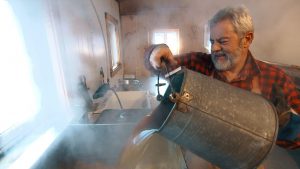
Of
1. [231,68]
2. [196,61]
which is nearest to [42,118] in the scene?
[196,61]

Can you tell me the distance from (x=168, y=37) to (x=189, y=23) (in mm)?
569

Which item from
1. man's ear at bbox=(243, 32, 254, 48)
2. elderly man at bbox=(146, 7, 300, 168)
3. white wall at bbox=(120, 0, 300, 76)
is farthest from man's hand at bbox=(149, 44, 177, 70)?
white wall at bbox=(120, 0, 300, 76)

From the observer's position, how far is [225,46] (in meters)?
1.01

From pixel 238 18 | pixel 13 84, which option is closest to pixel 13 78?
pixel 13 84

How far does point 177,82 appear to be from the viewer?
2.51 ft

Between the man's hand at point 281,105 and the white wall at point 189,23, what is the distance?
282cm

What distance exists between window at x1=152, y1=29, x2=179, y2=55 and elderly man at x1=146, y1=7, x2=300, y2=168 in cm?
336

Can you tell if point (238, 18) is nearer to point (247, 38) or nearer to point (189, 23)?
point (247, 38)

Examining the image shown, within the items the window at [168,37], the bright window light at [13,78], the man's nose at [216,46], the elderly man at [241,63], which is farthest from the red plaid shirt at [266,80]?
the window at [168,37]

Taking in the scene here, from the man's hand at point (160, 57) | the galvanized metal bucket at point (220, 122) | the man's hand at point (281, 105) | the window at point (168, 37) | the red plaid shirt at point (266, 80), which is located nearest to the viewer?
the galvanized metal bucket at point (220, 122)

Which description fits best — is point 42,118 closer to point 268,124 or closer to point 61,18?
point 61,18

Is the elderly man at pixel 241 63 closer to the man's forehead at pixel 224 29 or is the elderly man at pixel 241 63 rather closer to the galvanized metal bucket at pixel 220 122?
the man's forehead at pixel 224 29

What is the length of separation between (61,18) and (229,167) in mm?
Answer: 1355

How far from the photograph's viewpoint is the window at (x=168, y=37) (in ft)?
14.5
